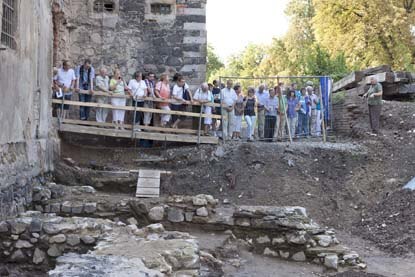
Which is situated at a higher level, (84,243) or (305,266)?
(84,243)

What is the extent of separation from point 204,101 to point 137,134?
1.73m

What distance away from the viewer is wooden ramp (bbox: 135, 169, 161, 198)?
1066cm

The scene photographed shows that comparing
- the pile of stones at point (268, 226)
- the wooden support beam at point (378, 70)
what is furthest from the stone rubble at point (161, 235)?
the wooden support beam at point (378, 70)

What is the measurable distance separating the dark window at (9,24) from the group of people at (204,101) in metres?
3.29

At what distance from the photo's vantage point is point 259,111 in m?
14.0

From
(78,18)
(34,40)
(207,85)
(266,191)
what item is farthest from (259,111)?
(34,40)

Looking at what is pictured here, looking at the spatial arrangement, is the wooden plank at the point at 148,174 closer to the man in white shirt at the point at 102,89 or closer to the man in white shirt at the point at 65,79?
the man in white shirt at the point at 102,89

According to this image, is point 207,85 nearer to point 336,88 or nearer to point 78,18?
point 78,18

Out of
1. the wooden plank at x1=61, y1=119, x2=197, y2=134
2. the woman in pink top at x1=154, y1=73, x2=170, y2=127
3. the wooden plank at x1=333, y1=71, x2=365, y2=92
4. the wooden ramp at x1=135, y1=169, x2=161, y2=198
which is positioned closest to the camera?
the wooden ramp at x1=135, y1=169, x2=161, y2=198

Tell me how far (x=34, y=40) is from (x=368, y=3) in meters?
19.0

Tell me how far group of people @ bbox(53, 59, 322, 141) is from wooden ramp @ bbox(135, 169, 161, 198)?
5.39 ft

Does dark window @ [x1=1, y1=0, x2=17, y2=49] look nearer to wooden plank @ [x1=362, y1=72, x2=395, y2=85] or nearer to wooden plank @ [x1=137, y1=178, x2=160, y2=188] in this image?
wooden plank @ [x1=137, y1=178, x2=160, y2=188]

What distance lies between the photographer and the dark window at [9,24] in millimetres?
8055

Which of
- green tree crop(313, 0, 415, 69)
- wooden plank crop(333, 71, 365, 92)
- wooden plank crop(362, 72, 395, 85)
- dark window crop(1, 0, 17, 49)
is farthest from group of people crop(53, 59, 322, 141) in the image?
green tree crop(313, 0, 415, 69)
